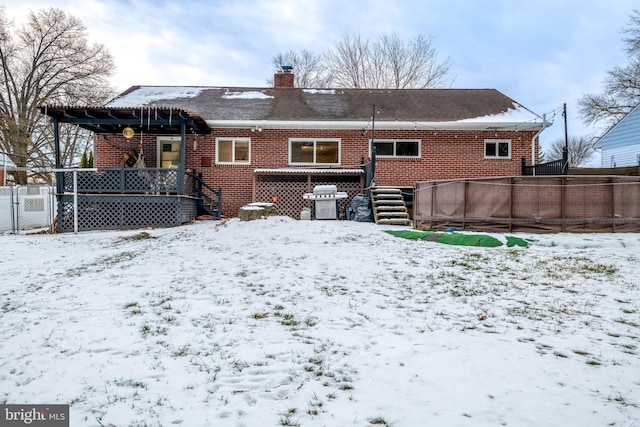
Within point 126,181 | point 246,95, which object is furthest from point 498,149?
point 126,181

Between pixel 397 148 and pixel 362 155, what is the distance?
1303 mm

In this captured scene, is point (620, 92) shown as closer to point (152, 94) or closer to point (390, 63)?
point (390, 63)

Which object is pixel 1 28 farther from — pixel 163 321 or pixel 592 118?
pixel 592 118

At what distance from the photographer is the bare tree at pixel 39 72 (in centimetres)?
2139

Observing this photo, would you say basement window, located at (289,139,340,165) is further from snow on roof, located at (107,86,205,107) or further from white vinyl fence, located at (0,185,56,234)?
white vinyl fence, located at (0,185,56,234)

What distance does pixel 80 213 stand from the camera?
444 inches

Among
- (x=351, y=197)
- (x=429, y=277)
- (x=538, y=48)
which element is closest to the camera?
(x=429, y=277)

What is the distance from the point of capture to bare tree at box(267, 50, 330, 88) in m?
30.2

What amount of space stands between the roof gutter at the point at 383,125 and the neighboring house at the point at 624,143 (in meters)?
10.5

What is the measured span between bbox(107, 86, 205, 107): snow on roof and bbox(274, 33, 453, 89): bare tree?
47.5 feet

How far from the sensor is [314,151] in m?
14.0

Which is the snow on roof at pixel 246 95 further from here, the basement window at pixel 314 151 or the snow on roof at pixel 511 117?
the snow on roof at pixel 511 117

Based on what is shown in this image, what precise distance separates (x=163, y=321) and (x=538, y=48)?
4222 cm

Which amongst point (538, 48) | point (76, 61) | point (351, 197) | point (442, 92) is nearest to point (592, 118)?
point (538, 48)
